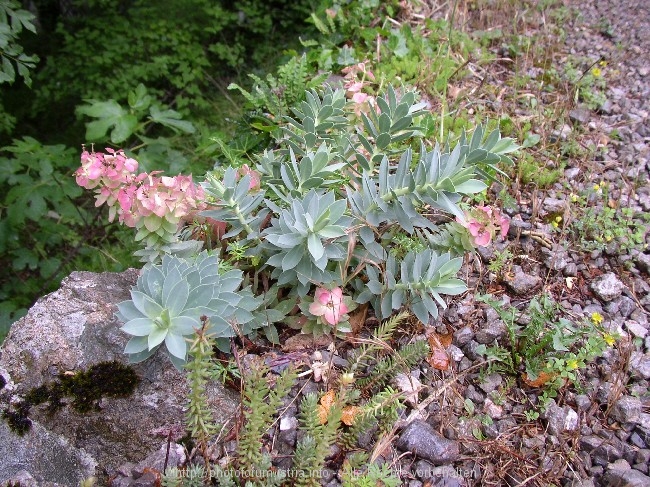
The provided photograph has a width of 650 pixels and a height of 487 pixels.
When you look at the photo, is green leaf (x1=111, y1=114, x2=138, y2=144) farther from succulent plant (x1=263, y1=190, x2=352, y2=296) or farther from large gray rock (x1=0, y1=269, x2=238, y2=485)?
succulent plant (x1=263, y1=190, x2=352, y2=296)

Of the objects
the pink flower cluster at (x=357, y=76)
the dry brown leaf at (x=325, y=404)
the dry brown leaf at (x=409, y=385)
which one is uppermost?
the pink flower cluster at (x=357, y=76)

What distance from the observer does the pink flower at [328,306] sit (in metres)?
1.91

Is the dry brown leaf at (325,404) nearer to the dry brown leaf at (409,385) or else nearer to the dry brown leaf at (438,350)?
the dry brown leaf at (409,385)

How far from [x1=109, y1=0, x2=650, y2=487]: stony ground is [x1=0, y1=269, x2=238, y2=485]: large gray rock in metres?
0.39

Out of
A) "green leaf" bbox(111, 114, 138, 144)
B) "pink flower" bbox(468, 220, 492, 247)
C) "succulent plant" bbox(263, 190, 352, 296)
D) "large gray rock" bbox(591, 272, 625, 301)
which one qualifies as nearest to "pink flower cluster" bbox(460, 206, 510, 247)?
"pink flower" bbox(468, 220, 492, 247)

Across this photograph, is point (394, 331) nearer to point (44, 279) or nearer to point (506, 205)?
point (506, 205)

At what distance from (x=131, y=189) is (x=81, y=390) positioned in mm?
698

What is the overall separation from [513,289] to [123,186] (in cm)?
165

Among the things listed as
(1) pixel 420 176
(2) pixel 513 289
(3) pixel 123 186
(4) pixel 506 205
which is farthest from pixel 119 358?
(4) pixel 506 205

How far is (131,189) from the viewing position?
6.35ft

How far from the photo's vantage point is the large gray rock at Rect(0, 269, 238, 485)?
5.59 feet

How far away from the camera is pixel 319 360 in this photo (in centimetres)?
200

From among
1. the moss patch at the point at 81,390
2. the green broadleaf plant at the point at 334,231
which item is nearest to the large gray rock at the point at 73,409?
the moss patch at the point at 81,390

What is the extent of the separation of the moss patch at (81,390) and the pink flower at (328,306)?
65cm
